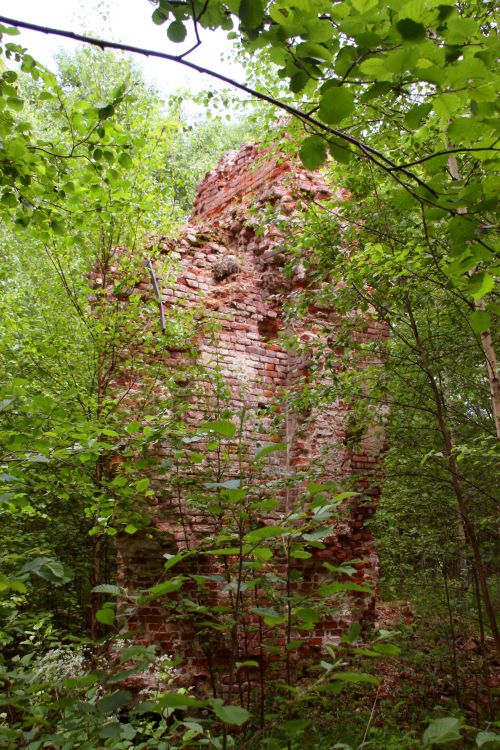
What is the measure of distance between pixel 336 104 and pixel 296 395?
3.76 m

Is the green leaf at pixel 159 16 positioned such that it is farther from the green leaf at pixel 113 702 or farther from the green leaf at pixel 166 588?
the green leaf at pixel 113 702

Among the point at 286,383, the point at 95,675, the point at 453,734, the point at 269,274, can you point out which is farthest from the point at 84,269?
the point at 453,734

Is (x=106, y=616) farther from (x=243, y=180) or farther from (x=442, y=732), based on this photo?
(x=243, y=180)

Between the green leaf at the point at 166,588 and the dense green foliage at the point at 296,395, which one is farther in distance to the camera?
the dense green foliage at the point at 296,395

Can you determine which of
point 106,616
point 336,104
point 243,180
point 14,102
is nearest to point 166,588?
point 106,616

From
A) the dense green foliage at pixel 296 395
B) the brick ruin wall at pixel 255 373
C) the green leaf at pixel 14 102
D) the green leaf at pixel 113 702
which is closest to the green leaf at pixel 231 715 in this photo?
the dense green foliage at pixel 296 395

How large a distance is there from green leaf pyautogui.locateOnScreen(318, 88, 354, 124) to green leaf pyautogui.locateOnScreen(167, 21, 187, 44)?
534mm

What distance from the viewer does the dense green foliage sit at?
4.15 ft

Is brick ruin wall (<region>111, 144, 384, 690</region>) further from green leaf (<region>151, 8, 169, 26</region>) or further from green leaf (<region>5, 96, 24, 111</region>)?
green leaf (<region>151, 8, 169, 26</region>)

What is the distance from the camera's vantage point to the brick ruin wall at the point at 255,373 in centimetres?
480

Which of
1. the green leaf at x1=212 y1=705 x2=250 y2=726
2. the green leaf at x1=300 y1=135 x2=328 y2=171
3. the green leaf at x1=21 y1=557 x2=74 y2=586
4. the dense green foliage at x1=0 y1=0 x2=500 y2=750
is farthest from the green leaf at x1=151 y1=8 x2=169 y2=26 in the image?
the green leaf at x1=212 y1=705 x2=250 y2=726

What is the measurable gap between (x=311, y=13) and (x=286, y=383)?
5010mm

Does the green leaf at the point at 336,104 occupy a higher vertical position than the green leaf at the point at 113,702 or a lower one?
higher

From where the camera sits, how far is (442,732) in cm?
107
